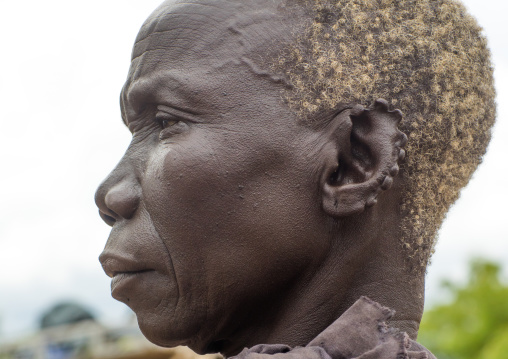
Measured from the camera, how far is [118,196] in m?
2.60

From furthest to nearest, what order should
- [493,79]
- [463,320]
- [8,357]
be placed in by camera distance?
[463,320], [8,357], [493,79]

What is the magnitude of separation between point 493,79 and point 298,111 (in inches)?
36.7

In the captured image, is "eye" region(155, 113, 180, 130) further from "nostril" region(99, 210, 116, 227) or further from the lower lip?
the lower lip

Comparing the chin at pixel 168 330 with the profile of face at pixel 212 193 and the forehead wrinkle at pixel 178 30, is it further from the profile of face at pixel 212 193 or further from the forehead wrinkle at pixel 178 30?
the forehead wrinkle at pixel 178 30

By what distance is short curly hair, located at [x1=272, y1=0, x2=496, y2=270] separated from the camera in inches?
102

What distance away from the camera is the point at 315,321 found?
255 cm

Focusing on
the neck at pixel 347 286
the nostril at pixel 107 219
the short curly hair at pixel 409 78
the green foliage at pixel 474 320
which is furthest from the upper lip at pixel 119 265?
the green foliage at pixel 474 320

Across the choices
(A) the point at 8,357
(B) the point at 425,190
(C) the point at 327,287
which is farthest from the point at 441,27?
(A) the point at 8,357

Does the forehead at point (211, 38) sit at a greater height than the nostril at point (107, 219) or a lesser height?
greater

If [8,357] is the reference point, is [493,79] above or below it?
above

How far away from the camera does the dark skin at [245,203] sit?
97.5 inches

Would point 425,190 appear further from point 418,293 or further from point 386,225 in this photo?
point 418,293

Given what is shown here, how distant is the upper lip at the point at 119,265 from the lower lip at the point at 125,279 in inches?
0.4

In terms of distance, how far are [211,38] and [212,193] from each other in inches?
21.7
